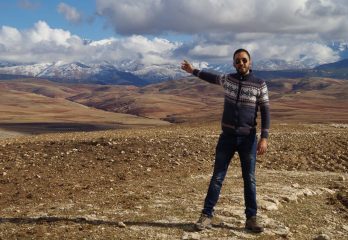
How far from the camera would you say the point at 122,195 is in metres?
12.1

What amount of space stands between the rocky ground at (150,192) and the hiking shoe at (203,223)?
11 cm

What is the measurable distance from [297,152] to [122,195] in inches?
470

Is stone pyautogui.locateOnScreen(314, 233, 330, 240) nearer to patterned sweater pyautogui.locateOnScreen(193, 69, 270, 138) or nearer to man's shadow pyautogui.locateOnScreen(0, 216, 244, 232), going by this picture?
man's shadow pyautogui.locateOnScreen(0, 216, 244, 232)

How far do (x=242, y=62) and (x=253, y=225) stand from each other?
3017 mm

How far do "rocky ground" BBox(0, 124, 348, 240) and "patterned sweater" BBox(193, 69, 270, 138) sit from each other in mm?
1954

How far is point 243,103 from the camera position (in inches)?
362

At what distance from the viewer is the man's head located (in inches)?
355

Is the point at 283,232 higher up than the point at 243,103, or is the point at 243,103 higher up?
the point at 243,103

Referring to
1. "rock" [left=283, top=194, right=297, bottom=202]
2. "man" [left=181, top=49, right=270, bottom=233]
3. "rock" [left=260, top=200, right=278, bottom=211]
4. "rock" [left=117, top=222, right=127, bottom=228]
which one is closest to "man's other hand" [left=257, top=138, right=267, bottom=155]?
"man" [left=181, top=49, right=270, bottom=233]

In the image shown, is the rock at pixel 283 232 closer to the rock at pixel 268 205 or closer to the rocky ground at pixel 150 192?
the rocky ground at pixel 150 192

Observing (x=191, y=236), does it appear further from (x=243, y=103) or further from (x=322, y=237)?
(x=243, y=103)

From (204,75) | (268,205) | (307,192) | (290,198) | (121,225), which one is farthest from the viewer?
(307,192)

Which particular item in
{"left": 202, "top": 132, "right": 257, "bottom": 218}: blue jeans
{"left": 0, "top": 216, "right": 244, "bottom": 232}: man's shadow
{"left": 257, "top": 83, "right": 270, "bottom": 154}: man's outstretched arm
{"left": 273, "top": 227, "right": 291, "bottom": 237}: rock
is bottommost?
{"left": 273, "top": 227, "right": 291, "bottom": 237}: rock

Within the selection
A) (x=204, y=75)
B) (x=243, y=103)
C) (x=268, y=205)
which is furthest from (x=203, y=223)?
(x=204, y=75)
